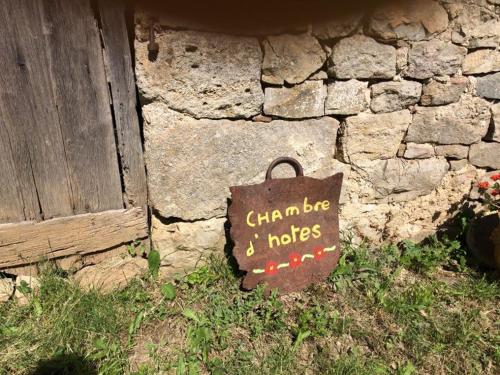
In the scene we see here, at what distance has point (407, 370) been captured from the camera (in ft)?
6.07

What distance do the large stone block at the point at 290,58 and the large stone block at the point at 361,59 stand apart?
0.24 feet

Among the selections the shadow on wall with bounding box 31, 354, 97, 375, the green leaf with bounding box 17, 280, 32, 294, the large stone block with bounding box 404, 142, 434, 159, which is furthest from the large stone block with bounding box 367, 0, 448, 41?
the green leaf with bounding box 17, 280, 32, 294

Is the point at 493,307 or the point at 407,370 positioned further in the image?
the point at 493,307

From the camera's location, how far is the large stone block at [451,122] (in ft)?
7.38

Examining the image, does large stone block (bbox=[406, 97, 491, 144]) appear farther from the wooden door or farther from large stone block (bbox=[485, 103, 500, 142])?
the wooden door

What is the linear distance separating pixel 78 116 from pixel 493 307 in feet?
7.64

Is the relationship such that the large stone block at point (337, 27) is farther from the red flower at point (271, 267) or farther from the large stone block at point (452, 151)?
the red flower at point (271, 267)

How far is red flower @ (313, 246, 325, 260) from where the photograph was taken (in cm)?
231

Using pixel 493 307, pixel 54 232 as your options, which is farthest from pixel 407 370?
pixel 54 232

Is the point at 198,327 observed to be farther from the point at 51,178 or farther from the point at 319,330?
the point at 51,178

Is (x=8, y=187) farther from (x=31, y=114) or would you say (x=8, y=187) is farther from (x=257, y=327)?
(x=257, y=327)

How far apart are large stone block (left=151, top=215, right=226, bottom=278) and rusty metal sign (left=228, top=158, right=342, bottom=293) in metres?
0.19

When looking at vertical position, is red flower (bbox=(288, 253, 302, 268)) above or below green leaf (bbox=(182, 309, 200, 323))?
above

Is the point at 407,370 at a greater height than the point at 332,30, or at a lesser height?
lesser
